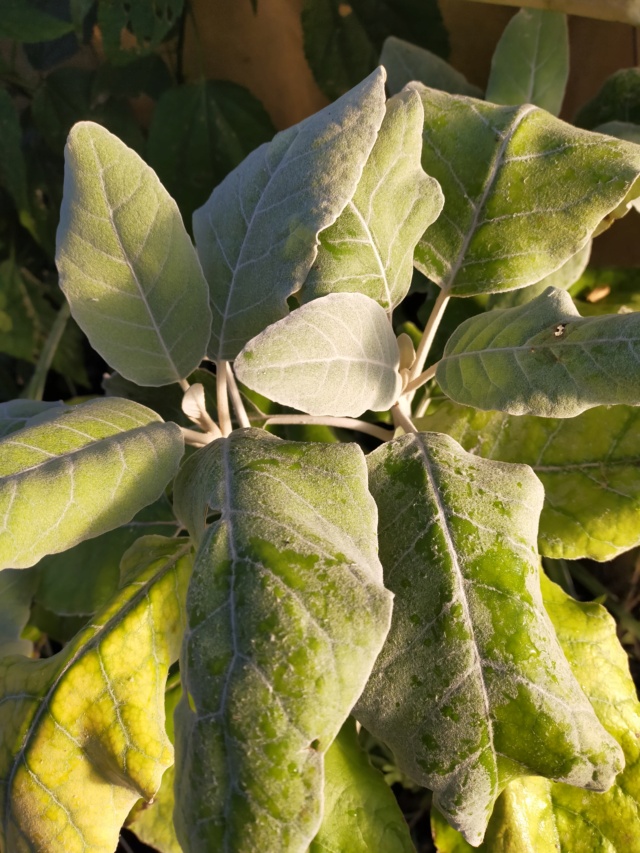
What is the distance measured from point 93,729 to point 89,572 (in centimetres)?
27

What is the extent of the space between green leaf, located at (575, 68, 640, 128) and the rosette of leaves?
11.1 inches

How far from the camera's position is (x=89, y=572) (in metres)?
0.82

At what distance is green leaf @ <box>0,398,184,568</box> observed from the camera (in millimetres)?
459

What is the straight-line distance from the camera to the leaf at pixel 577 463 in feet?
2.22

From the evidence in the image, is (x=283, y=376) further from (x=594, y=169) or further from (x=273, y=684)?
(x=594, y=169)

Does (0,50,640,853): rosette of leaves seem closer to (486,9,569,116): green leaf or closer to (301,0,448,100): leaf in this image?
(486,9,569,116): green leaf

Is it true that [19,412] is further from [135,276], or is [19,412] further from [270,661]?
[270,661]

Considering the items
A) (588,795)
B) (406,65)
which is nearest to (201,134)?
(406,65)

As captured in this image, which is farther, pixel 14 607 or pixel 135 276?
pixel 14 607

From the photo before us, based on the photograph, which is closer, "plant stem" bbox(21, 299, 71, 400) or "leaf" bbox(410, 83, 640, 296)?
"leaf" bbox(410, 83, 640, 296)

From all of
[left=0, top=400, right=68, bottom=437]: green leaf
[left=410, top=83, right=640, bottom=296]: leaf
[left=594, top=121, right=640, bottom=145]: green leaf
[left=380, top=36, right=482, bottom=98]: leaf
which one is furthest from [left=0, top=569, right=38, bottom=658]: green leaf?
[left=594, top=121, right=640, bottom=145]: green leaf

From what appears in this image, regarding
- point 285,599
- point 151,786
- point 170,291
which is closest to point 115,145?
point 170,291

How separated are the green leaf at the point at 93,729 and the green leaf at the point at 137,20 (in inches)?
27.8

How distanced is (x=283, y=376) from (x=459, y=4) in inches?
30.4
